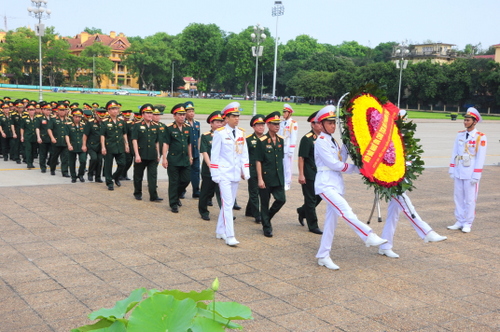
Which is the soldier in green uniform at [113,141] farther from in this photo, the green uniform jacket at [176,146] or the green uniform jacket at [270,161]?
the green uniform jacket at [270,161]

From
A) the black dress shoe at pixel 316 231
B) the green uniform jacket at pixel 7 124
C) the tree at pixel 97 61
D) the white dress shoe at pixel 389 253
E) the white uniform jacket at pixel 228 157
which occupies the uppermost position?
the tree at pixel 97 61

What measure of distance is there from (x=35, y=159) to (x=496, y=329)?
14.3 meters

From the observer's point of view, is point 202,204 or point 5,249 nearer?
point 5,249

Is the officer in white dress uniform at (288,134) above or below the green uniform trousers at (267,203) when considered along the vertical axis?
above

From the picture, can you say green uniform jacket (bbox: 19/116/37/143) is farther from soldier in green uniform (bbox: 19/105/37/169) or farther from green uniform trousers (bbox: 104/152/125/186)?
green uniform trousers (bbox: 104/152/125/186)

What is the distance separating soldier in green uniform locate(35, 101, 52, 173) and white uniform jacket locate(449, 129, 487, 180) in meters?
9.49

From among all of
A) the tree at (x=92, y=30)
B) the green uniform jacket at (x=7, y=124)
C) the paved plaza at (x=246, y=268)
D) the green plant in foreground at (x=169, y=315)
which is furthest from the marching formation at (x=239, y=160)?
→ the tree at (x=92, y=30)

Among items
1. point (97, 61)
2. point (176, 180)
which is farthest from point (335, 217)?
point (97, 61)

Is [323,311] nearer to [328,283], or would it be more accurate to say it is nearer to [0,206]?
[328,283]

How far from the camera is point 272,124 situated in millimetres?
7914

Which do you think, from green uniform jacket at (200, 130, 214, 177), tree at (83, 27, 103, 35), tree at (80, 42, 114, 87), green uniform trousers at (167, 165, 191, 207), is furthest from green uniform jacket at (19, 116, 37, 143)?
tree at (83, 27, 103, 35)

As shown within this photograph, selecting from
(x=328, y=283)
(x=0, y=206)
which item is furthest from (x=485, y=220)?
(x=0, y=206)

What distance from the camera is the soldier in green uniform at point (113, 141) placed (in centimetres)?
1137

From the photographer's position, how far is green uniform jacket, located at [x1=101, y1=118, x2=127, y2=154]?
37.6 feet
